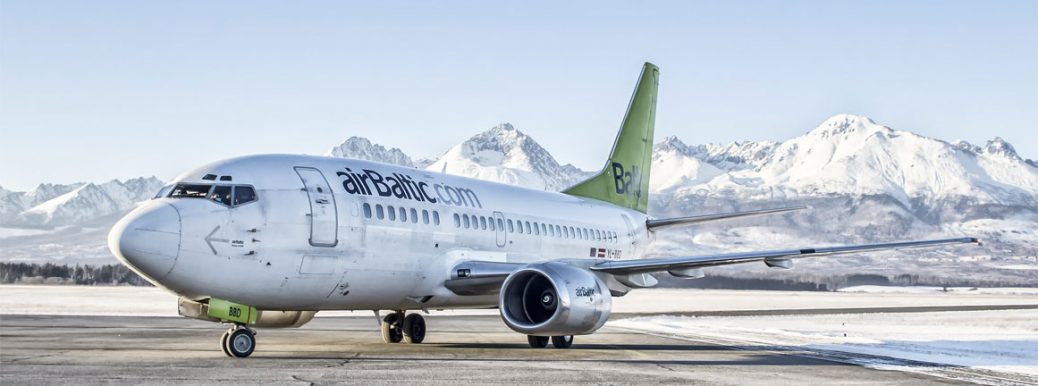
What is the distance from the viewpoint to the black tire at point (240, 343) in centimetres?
1919

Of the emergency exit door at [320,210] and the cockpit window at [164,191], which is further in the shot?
the emergency exit door at [320,210]

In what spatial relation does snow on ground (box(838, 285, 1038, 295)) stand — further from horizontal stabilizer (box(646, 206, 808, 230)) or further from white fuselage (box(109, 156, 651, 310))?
white fuselage (box(109, 156, 651, 310))

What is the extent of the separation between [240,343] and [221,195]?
94.1 inches

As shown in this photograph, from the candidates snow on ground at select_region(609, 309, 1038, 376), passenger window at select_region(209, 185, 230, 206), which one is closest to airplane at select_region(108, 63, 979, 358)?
passenger window at select_region(209, 185, 230, 206)

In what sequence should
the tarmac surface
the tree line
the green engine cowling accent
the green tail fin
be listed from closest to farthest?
the tarmac surface < the green engine cowling accent < the green tail fin < the tree line

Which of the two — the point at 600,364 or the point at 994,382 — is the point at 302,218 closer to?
the point at 600,364

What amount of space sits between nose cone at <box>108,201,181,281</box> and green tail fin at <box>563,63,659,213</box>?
15.9 m

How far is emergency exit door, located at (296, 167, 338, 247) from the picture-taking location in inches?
783

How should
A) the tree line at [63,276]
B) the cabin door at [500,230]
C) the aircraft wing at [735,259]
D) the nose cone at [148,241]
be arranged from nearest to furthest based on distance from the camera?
the nose cone at [148,241] → the aircraft wing at [735,259] → the cabin door at [500,230] → the tree line at [63,276]

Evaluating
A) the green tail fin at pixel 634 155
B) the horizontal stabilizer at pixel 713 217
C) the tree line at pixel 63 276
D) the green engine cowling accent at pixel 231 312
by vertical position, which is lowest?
the tree line at pixel 63 276

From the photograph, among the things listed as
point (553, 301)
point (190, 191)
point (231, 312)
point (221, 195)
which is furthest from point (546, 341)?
point (190, 191)

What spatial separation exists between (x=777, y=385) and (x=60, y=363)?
33.6 ft

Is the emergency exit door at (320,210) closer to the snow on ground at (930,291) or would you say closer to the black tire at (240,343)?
the black tire at (240,343)

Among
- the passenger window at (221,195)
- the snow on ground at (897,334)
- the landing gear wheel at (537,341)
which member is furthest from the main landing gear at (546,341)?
the passenger window at (221,195)
